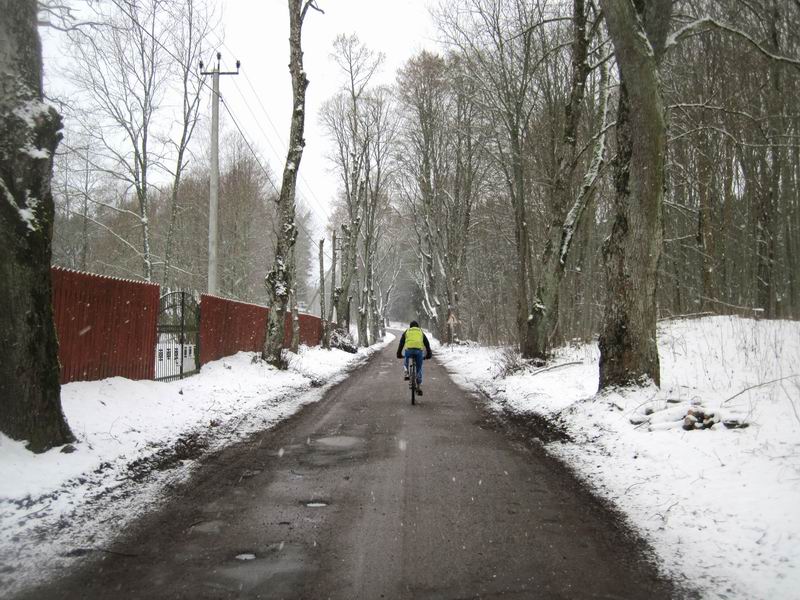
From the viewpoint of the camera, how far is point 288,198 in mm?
14836

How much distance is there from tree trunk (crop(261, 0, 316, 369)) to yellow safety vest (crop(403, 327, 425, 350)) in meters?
4.88

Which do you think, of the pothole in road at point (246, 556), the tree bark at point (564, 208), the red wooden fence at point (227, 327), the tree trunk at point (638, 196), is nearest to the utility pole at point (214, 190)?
the red wooden fence at point (227, 327)

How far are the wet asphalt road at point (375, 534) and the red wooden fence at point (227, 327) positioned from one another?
25.7 feet

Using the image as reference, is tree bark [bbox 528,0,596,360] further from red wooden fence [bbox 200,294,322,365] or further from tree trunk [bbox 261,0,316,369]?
red wooden fence [bbox 200,294,322,365]

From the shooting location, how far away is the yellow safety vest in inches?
453

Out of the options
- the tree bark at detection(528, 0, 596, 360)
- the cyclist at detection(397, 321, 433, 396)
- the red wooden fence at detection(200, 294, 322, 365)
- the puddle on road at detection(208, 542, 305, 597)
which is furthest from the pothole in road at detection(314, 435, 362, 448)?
the tree bark at detection(528, 0, 596, 360)

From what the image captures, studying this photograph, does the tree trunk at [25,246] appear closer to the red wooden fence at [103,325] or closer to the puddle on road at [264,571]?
the red wooden fence at [103,325]

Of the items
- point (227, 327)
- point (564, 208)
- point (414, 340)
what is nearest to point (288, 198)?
point (227, 327)

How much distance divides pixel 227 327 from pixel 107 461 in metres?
10.7

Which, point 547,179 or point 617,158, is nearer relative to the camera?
point 617,158

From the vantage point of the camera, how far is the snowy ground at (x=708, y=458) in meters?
3.58

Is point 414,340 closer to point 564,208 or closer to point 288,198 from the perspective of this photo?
point 564,208

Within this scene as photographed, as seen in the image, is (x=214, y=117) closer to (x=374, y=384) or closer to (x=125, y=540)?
(x=374, y=384)

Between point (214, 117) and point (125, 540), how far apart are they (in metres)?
15.7
